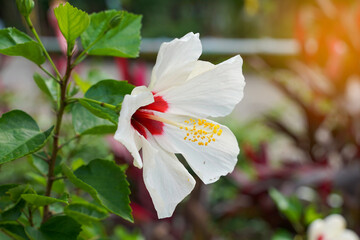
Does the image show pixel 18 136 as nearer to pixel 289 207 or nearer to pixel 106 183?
pixel 106 183

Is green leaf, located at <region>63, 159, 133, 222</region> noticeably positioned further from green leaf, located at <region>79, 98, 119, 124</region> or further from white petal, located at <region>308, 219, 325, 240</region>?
white petal, located at <region>308, 219, 325, 240</region>

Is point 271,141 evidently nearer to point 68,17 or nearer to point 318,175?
point 318,175

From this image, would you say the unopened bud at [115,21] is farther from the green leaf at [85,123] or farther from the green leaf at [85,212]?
the green leaf at [85,212]

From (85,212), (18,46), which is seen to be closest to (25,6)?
(18,46)

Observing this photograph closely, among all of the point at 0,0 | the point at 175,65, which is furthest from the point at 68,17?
the point at 0,0

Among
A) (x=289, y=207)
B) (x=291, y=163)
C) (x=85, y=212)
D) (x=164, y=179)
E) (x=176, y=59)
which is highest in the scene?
(x=176, y=59)

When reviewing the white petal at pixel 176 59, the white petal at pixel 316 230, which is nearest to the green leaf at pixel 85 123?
the white petal at pixel 176 59

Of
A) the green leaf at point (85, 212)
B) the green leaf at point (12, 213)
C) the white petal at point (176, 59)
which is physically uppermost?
the white petal at point (176, 59)
